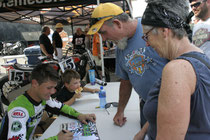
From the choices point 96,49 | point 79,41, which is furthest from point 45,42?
point 96,49

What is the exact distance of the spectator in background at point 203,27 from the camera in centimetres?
165

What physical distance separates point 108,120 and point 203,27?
1.36 metres

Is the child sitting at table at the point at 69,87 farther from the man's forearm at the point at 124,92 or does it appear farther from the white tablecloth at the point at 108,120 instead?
the man's forearm at the point at 124,92

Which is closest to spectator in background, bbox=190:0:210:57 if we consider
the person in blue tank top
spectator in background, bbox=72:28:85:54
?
the person in blue tank top

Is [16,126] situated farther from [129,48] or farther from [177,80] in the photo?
[177,80]

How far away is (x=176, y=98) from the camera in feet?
1.57

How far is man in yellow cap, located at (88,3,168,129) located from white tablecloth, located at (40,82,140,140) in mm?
73

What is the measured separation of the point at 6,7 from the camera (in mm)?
3479

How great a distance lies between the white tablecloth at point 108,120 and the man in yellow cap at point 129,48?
0.07 m

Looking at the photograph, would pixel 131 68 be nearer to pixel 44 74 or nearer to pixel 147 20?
pixel 147 20

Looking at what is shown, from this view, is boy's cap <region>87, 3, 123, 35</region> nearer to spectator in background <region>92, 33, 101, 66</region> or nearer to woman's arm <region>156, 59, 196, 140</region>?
woman's arm <region>156, 59, 196, 140</region>

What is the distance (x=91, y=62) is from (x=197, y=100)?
3.48 m

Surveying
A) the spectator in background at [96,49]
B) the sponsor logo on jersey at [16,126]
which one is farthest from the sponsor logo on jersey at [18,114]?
the spectator in background at [96,49]

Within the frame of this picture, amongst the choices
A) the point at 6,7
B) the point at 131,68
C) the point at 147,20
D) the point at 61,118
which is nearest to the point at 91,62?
the point at 6,7
